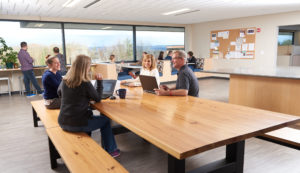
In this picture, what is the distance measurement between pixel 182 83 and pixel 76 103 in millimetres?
1205

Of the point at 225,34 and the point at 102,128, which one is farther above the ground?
the point at 225,34

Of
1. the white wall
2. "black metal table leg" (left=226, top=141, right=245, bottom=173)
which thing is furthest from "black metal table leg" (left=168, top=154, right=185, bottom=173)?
the white wall

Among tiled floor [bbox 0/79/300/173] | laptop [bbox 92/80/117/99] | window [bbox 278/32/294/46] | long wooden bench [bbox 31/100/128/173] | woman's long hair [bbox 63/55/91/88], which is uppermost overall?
window [bbox 278/32/294/46]

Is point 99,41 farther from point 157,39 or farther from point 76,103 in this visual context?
point 76,103

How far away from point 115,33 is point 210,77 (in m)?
4.28

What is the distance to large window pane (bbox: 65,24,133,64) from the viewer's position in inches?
319

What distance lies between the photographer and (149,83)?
291cm

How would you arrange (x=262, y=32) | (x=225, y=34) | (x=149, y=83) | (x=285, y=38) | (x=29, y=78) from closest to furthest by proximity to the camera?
(x=149, y=83), (x=29, y=78), (x=262, y=32), (x=225, y=34), (x=285, y=38)

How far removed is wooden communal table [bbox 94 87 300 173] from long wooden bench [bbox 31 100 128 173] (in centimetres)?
30

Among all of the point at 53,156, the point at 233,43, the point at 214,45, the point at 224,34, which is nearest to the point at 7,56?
the point at 53,156

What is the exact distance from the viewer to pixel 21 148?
3049 mm

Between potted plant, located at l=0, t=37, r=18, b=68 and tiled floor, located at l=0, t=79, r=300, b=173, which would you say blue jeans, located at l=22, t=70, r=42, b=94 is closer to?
potted plant, located at l=0, t=37, r=18, b=68

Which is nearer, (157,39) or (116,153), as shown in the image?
(116,153)

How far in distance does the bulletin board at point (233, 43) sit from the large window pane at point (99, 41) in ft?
11.2
